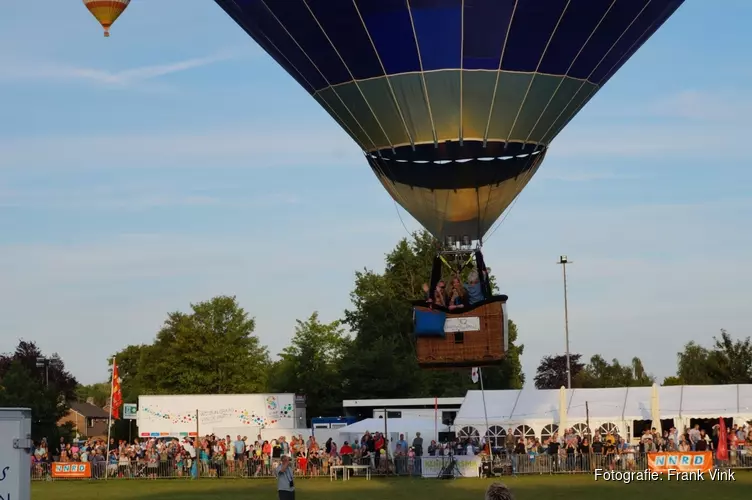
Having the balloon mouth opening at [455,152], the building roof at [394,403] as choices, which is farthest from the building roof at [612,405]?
the balloon mouth opening at [455,152]

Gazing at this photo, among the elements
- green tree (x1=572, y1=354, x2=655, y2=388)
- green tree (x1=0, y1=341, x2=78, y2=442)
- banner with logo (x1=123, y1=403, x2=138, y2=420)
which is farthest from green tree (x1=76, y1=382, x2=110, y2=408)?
banner with logo (x1=123, y1=403, x2=138, y2=420)

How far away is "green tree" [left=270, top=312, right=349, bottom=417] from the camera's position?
60.3 metres

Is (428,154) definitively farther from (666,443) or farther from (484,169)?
(666,443)

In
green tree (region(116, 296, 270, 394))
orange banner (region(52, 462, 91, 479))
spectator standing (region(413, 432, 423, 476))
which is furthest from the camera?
green tree (region(116, 296, 270, 394))

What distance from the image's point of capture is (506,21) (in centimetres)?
2092

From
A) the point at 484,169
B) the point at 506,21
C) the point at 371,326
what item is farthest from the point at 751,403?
the point at 371,326

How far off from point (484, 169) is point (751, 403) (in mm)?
13811

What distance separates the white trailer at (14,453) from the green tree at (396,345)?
49.1m

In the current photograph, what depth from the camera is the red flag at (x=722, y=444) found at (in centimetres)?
2975

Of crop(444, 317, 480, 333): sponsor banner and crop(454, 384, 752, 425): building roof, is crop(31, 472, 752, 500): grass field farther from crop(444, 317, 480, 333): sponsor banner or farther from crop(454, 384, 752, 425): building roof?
crop(454, 384, 752, 425): building roof

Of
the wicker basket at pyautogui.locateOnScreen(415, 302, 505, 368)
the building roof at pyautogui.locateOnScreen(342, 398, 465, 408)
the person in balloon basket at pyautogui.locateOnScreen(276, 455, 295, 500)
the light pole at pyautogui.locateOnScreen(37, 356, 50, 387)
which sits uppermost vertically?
the light pole at pyautogui.locateOnScreen(37, 356, 50, 387)

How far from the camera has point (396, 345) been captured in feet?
209

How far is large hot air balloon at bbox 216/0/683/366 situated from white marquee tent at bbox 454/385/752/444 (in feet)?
38.0

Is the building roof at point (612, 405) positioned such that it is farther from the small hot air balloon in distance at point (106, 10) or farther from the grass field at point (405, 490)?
the small hot air balloon in distance at point (106, 10)
